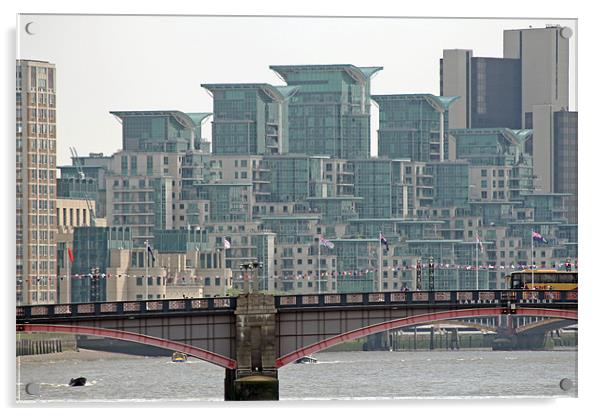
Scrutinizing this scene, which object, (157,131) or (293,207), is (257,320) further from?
(293,207)

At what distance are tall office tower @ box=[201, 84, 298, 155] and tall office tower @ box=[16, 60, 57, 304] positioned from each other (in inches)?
383

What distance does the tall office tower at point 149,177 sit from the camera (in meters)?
104

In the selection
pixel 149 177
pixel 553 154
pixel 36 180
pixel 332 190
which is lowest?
pixel 332 190

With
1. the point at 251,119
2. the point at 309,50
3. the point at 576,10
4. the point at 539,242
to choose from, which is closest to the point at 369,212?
the point at 539,242

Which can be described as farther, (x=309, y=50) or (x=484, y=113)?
(x=484, y=113)

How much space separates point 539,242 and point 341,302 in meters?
75.5

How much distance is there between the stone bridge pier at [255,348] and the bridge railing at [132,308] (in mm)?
607

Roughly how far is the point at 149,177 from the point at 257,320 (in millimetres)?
69246

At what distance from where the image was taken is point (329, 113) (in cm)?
11488

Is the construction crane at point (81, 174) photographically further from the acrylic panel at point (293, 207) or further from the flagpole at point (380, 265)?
the flagpole at point (380, 265)

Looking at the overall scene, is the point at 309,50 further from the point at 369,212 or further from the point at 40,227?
the point at 369,212

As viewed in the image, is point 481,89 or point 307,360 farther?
point 481,89

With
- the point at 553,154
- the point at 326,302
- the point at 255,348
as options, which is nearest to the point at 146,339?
the point at 255,348

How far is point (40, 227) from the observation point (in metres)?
84.9
